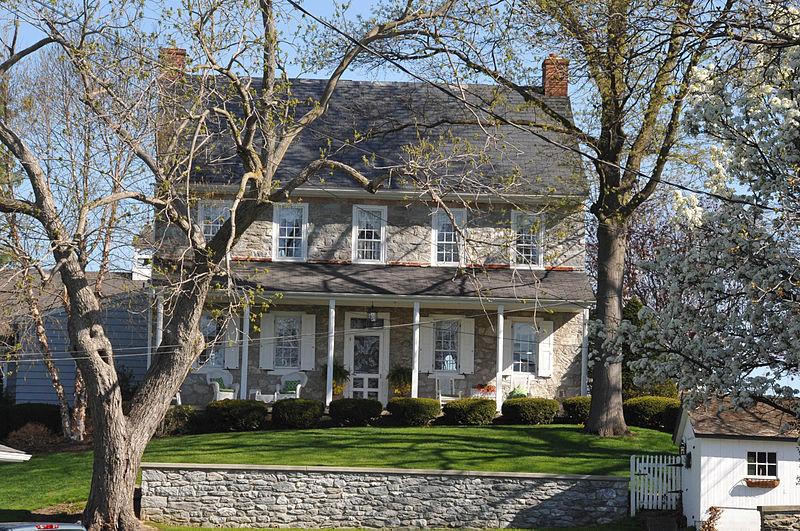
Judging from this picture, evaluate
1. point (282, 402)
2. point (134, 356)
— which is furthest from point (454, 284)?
point (134, 356)

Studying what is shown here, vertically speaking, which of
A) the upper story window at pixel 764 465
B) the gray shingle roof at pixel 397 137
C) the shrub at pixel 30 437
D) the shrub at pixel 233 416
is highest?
the gray shingle roof at pixel 397 137

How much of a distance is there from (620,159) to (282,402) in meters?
9.28

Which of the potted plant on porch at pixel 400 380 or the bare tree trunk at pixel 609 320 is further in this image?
the potted plant on porch at pixel 400 380

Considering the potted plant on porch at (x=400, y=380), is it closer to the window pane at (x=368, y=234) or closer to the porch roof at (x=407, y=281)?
the porch roof at (x=407, y=281)

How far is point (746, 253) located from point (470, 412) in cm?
1148

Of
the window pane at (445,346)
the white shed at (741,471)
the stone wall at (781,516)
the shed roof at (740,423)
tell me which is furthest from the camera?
the window pane at (445,346)

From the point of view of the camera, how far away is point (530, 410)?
22.2m

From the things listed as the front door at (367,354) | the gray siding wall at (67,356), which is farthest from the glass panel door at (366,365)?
the gray siding wall at (67,356)

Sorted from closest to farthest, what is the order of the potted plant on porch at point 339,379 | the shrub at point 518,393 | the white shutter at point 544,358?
the shrub at point 518,393 → the potted plant on porch at point 339,379 → the white shutter at point 544,358

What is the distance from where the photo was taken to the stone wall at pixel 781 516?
1568cm

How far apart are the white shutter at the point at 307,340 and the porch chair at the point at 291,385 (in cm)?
38

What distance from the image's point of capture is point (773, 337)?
36.7 ft

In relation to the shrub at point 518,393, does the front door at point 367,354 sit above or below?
above

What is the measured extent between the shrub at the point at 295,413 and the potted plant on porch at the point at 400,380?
119 inches
